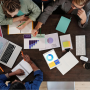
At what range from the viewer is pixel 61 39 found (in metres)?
1.20

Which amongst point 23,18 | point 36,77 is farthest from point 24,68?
point 23,18

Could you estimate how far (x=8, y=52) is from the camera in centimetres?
119

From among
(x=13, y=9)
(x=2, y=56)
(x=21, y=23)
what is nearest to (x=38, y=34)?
(x=21, y=23)

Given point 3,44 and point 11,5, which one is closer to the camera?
point 11,5

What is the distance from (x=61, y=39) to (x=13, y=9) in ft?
2.16

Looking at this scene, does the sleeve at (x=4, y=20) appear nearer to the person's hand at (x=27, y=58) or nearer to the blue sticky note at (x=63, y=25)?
the person's hand at (x=27, y=58)

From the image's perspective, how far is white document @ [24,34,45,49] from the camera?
1.20m

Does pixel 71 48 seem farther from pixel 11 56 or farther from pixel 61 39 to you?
pixel 11 56

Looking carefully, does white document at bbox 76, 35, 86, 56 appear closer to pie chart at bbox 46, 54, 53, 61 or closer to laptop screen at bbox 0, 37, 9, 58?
pie chart at bbox 46, 54, 53, 61

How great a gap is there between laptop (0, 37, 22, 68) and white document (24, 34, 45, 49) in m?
0.12

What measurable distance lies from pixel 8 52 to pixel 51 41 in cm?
57

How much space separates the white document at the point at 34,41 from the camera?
1.20 meters

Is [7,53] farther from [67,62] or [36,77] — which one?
[67,62]

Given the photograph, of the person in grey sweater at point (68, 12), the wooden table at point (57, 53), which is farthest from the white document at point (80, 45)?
the person in grey sweater at point (68, 12)
